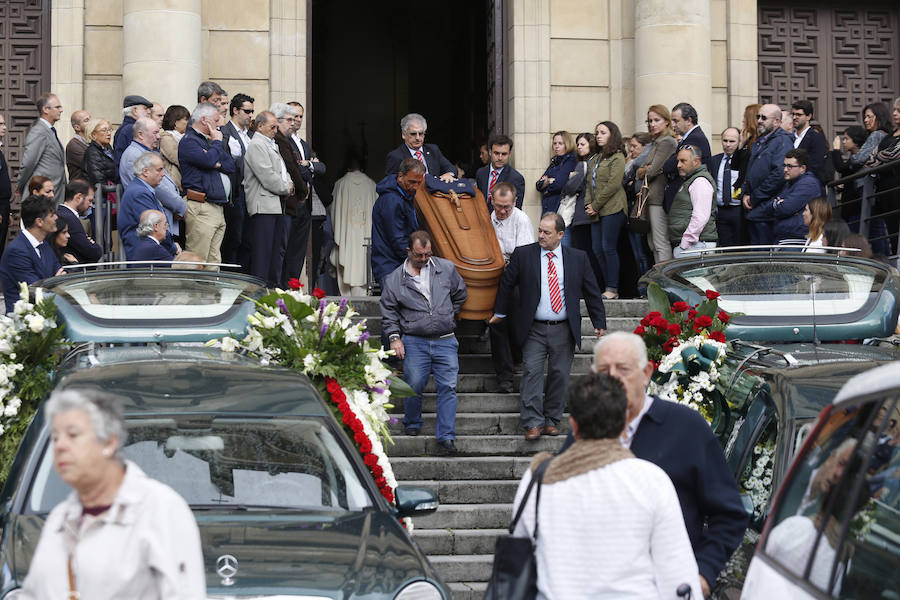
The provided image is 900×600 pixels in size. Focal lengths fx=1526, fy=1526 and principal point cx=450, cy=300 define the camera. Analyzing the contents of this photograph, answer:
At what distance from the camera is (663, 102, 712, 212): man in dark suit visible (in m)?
15.2

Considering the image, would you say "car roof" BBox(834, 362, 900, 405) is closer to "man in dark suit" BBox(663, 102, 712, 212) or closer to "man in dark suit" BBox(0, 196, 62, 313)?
"man in dark suit" BBox(0, 196, 62, 313)

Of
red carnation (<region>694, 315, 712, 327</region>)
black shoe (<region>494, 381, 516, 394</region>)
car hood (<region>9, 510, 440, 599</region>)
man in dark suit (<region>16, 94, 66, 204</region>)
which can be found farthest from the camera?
man in dark suit (<region>16, 94, 66, 204</region>)

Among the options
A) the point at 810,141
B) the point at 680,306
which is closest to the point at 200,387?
the point at 680,306

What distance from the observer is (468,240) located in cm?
1388

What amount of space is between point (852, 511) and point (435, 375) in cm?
873

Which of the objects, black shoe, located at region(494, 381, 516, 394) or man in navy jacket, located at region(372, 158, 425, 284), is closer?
black shoe, located at region(494, 381, 516, 394)

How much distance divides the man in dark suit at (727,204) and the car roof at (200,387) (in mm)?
8822

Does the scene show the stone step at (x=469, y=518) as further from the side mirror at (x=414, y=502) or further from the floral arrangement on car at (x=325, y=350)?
the side mirror at (x=414, y=502)

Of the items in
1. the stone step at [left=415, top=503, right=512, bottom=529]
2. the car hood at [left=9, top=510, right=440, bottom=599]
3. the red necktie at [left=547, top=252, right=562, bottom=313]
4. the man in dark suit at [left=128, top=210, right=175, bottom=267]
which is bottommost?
the stone step at [left=415, top=503, right=512, bottom=529]

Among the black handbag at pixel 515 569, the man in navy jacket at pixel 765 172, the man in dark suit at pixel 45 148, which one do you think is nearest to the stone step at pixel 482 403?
the man in navy jacket at pixel 765 172

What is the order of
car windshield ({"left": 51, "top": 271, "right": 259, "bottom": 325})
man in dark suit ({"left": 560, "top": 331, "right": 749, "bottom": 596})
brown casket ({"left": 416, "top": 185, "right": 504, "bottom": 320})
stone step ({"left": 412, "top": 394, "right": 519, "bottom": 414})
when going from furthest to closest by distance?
brown casket ({"left": 416, "top": 185, "right": 504, "bottom": 320}) → stone step ({"left": 412, "top": 394, "right": 519, "bottom": 414}) → car windshield ({"left": 51, "top": 271, "right": 259, "bottom": 325}) → man in dark suit ({"left": 560, "top": 331, "right": 749, "bottom": 596})

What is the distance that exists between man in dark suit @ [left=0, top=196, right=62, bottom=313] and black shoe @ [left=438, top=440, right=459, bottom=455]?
3353mm

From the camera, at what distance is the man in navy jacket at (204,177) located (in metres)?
13.9

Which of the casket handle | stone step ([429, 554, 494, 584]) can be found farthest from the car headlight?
the casket handle
